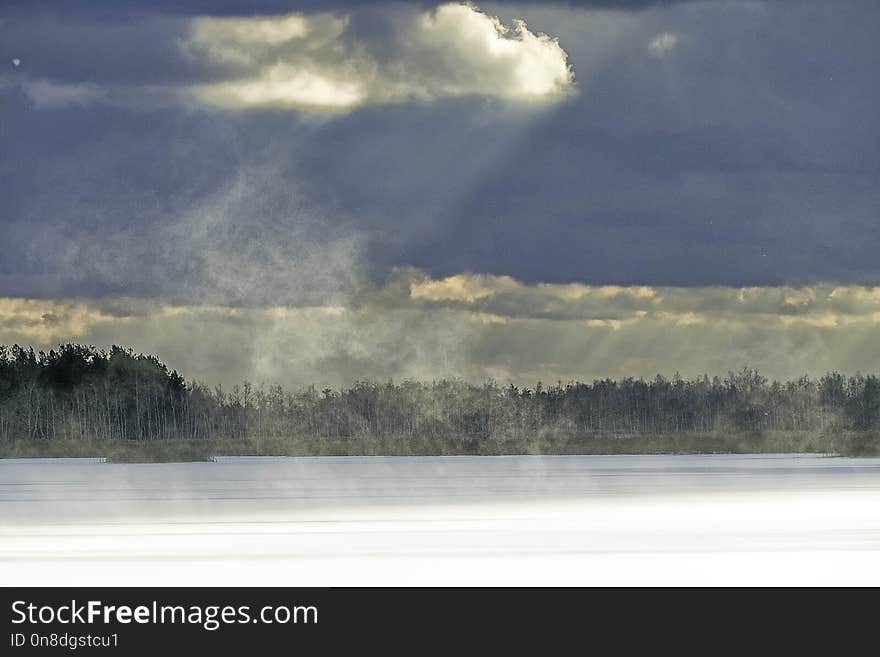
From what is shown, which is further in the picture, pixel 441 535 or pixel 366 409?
pixel 366 409

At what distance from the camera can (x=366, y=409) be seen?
602 ft

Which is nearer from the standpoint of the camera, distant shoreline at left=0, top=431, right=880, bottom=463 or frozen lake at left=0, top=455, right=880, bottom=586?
frozen lake at left=0, top=455, right=880, bottom=586

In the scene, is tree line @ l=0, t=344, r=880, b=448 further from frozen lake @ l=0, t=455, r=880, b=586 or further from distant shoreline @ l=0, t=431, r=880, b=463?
frozen lake @ l=0, t=455, r=880, b=586

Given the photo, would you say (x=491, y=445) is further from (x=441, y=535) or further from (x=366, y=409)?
(x=441, y=535)

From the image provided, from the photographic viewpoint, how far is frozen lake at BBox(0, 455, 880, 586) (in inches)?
956

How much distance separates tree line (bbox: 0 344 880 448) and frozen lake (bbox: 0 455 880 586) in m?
95.5

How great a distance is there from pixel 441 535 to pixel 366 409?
15238cm

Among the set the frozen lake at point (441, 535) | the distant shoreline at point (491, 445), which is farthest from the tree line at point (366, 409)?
the frozen lake at point (441, 535)

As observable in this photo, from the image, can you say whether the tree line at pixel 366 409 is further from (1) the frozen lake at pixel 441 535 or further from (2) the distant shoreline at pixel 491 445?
(1) the frozen lake at pixel 441 535

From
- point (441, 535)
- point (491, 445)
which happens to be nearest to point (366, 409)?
point (491, 445)

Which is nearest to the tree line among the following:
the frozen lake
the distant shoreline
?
the distant shoreline
